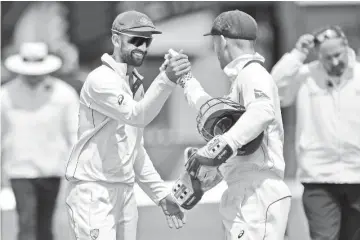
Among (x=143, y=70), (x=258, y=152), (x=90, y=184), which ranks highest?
(x=258, y=152)

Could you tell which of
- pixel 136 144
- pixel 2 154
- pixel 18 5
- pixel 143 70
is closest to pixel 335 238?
pixel 136 144

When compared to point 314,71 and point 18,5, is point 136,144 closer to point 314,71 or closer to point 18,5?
point 314,71

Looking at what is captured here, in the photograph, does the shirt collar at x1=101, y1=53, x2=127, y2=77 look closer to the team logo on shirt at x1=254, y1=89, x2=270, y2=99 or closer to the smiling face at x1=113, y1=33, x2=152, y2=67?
the smiling face at x1=113, y1=33, x2=152, y2=67

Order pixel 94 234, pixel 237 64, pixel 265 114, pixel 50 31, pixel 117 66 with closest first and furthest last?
pixel 265 114, pixel 237 64, pixel 94 234, pixel 117 66, pixel 50 31

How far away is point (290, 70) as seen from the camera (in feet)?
22.2

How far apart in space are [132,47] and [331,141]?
1.97 meters

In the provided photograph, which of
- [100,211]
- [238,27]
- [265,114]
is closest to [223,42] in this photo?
[238,27]

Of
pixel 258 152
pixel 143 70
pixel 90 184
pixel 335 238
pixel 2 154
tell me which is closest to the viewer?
pixel 258 152

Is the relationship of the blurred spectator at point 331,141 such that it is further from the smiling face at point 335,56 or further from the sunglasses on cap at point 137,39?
the sunglasses on cap at point 137,39

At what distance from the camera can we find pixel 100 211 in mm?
5129

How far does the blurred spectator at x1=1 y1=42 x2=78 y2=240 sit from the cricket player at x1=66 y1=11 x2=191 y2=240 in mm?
2441

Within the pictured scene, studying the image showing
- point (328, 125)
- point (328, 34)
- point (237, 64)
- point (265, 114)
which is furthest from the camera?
point (328, 34)

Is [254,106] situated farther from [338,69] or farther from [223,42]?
[338,69]

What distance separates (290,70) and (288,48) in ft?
19.3
